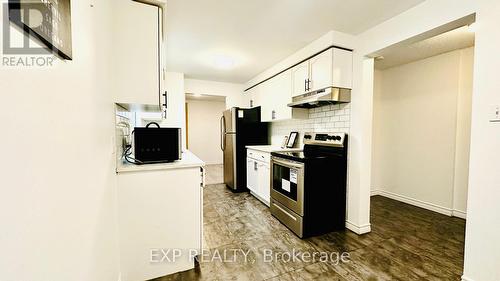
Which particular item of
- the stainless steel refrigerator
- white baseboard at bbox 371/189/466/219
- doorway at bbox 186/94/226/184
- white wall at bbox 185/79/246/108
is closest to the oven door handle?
the stainless steel refrigerator

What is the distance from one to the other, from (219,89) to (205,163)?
3159mm

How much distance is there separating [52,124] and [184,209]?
1268 millimetres

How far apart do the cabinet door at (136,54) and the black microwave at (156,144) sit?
0.25 meters

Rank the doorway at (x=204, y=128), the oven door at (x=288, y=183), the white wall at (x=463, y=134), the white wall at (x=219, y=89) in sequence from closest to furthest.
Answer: the oven door at (x=288, y=183) < the white wall at (x=463, y=134) < the white wall at (x=219, y=89) < the doorway at (x=204, y=128)

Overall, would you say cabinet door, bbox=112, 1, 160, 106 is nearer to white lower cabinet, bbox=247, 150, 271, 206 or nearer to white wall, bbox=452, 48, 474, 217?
white lower cabinet, bbox=247, 150, 271, 206

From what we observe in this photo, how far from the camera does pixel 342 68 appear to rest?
2.48 meters

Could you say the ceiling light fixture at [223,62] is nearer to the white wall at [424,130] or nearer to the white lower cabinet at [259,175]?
the white lower cabinet at [259,175]

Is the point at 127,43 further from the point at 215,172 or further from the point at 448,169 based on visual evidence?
the point at 215,172

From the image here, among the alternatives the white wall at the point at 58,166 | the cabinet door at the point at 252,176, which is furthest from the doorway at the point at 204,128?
the white wall at the point at 58,166

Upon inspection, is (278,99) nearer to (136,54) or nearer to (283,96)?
(283,96)

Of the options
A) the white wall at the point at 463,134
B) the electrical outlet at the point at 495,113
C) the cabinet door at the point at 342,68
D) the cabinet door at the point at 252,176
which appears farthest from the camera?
the cabinet door at the point at 252,176

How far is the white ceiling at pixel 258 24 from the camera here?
1962 mm

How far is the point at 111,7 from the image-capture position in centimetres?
147

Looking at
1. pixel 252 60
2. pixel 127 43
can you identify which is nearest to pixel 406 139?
pixel 252 60
